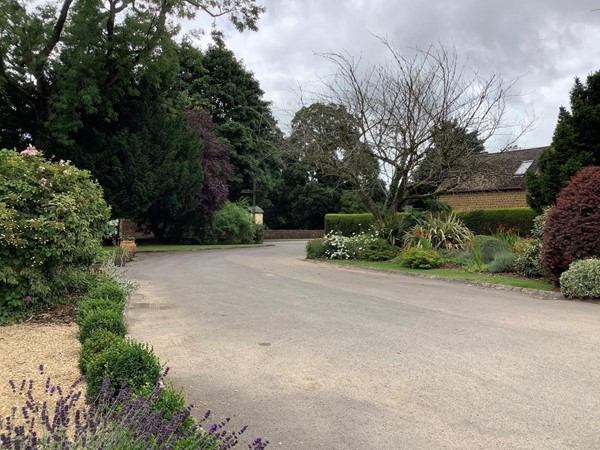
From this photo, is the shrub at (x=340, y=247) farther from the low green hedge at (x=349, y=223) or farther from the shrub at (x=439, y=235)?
the low green hedge at (x=349, y=223)

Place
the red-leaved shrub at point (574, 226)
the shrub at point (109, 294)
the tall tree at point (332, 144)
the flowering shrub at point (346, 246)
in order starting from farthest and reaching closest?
the flowering shrub at point (346, 246), the tall tree at point (332, 144), the red-leaved shrub at point (574, 226), the shrub at point (109, 294)

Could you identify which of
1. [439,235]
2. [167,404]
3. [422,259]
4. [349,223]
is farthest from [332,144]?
[167,404]

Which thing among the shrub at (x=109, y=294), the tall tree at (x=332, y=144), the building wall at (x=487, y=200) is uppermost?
the tall tree at (x=332, y=144)

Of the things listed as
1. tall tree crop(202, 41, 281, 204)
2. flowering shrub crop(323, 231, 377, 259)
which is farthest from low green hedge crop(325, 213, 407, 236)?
tall tree crop(202, 41, 281, 204)

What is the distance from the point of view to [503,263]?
14.5 meters

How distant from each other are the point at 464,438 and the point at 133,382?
8.37ft

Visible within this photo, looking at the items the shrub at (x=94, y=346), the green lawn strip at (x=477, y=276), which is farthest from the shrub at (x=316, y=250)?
the shrub at (x=94, y=346)

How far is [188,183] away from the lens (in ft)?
96.1

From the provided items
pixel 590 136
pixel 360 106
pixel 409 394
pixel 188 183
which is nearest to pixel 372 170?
pixel 360 106

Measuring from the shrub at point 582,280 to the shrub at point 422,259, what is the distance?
20.1 ft

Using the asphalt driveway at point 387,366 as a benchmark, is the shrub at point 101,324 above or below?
above

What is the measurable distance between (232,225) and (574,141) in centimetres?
2713

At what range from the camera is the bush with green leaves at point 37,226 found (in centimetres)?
703

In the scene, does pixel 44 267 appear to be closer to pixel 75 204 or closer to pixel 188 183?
pixel 75 204
